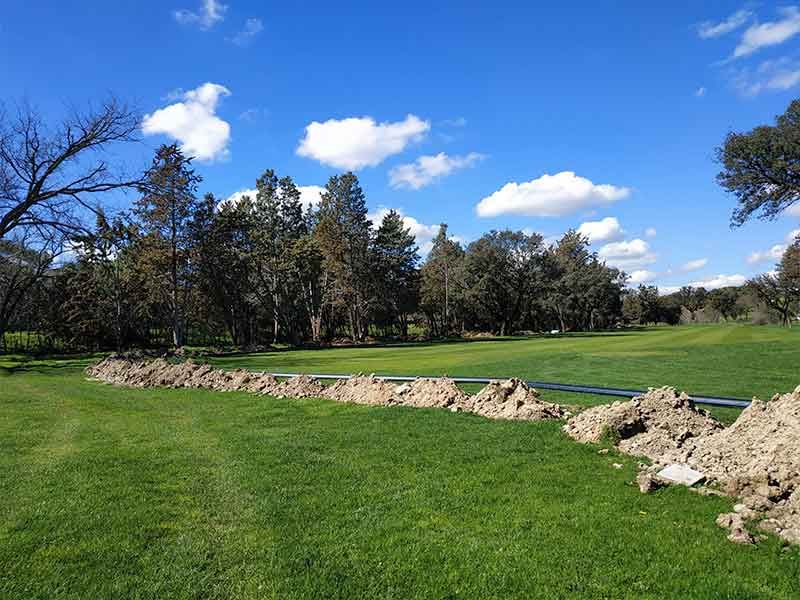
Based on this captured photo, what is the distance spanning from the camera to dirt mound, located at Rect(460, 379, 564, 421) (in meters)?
9.52

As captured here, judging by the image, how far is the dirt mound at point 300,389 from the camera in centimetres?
1342

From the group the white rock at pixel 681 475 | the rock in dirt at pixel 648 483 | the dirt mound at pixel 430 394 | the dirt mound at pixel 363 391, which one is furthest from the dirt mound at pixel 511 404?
the rock in dirt at pixel 648 483

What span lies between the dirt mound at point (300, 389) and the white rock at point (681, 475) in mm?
8610

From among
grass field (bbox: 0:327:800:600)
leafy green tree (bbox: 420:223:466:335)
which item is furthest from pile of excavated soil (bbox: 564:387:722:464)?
leafy green tree (bbox: 420:223:466:335)

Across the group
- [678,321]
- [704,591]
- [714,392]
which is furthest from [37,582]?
[678,321]

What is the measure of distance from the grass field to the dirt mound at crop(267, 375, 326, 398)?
3.53 m

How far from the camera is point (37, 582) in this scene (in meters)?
4.05

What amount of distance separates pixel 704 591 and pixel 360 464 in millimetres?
4281

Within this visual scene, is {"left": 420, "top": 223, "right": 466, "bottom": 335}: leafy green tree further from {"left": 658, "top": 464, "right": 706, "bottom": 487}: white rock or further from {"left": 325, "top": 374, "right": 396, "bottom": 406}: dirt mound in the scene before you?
{"left": 658, "top": 464, "right": 706, "bottom": 487}: white rock

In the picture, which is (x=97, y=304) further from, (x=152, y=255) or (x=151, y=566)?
(x=151, y=566)

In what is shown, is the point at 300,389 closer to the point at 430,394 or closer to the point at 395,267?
the point at 430,394

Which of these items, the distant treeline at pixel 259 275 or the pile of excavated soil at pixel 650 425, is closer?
the pile of excavated soil at pixel 650 425

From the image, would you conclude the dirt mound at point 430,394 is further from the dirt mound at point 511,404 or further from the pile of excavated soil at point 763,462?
the pile of excavated soil at point 763,462

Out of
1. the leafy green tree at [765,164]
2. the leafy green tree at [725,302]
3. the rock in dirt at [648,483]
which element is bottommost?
the rock in dirt at [648,483]
